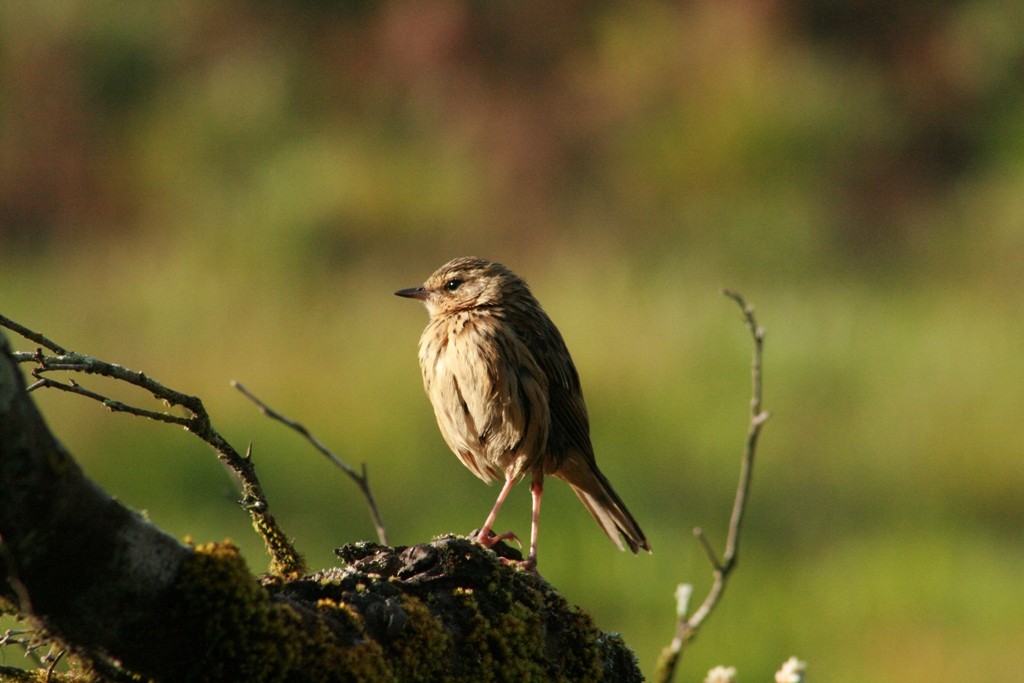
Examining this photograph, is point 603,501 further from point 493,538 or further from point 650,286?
point 650,286

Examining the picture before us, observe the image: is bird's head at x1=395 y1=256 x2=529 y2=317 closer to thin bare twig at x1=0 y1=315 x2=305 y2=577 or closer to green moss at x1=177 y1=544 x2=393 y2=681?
thin bare twig at x1=0 y1=315 x2=305 y2=577

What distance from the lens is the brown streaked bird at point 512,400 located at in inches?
198

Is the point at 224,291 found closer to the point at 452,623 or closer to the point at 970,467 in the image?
the point at 970,467

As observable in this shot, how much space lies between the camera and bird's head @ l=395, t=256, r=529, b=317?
18.2 feet

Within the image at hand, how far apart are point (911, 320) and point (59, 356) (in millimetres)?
9296

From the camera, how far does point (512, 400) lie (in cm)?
500

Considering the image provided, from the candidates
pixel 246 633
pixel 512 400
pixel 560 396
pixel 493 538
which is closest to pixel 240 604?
pixel 246 633

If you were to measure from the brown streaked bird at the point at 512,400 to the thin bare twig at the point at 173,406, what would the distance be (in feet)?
5.01

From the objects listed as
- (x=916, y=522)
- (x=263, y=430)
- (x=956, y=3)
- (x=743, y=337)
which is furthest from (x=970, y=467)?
(x=956, y=3)

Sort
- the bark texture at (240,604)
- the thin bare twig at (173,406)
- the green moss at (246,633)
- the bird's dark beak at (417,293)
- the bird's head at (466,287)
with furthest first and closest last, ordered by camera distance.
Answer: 1. the bird's dark beak at (417,293)
2. the bird's head at (466,287)
3. the thin bare twig at (173,406)
4. the green moss at (246,633)
5. the bark texture at (240,604)

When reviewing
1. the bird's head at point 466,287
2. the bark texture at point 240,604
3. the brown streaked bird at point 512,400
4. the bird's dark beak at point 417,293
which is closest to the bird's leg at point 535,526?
the brown streaked bird at point 512,400

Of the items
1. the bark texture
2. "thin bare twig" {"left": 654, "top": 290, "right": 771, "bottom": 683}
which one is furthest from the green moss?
"thin bare twig" {"left": 654, "top": 290, "right": 771, "bottom": 683}

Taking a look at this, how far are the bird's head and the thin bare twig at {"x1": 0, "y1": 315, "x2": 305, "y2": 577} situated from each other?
2.22 meters

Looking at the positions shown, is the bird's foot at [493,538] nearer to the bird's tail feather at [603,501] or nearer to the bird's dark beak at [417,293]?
the bird's tail feather at [603,501]
